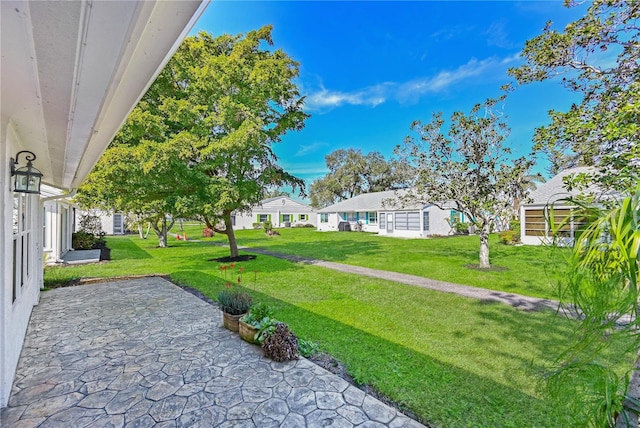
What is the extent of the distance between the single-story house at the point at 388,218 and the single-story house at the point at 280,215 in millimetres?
6761

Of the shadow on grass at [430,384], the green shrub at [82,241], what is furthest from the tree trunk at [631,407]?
the green shrub at [82,241]

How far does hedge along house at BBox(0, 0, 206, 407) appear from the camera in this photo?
1327 mm

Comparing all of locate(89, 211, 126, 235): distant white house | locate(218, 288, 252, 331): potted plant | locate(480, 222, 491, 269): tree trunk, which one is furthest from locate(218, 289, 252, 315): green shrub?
locate(89, 211, 126, 235): distant white house

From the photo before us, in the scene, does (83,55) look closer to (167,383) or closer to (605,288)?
(605,288)

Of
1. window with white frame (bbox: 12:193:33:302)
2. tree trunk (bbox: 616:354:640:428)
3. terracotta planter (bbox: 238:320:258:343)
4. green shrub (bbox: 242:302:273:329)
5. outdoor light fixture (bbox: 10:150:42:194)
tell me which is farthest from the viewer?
green shrub (bbox: 242:302:273:329)

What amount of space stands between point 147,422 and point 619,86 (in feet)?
25.7

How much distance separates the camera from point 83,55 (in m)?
1.63

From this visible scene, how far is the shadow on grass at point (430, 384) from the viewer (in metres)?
2.90

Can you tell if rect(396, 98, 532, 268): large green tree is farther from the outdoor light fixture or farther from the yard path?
the outdoor light fixture

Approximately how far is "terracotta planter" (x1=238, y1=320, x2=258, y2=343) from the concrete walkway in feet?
0.43

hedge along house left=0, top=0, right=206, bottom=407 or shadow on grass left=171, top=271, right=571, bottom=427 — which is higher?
hedge along house left=0, top=0, right=206, bottom=407

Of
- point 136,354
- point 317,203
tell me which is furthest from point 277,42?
point 317,203

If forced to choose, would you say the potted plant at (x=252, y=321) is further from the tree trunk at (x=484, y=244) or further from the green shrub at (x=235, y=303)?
the tree trunk at (x=484, y=244)

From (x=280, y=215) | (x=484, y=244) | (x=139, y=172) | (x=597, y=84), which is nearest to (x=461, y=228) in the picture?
(x=484, y=244)
